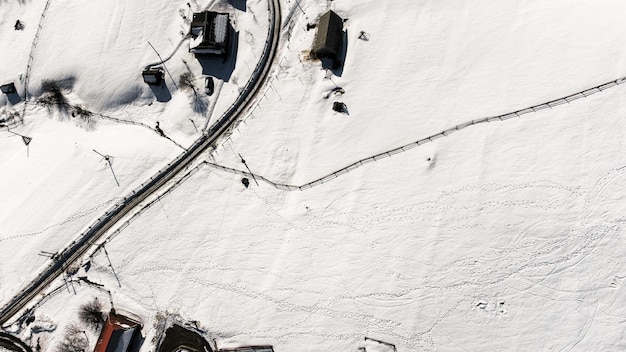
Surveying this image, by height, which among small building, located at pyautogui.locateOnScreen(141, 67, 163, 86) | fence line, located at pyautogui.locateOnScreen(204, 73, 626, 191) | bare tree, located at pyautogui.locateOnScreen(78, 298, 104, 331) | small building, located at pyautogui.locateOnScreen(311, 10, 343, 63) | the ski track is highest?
small building, located at pyautogui.locateOnScreen(311, 10, 343, 63)

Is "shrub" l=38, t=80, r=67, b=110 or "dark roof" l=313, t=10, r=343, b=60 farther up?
"dark roof" l=313, t=10, r=343, b=60

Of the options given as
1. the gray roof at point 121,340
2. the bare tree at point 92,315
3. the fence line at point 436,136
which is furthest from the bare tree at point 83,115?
the gray roof at point 121,340

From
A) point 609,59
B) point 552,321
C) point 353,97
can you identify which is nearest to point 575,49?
point 609,59

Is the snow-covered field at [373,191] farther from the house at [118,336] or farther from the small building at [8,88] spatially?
the small building at [8,88]

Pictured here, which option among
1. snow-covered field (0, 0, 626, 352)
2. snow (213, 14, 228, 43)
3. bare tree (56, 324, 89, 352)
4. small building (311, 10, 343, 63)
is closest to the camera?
snow-covered field (0, 0, 626, 352)

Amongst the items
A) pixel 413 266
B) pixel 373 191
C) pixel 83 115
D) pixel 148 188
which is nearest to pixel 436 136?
pixel 373 191

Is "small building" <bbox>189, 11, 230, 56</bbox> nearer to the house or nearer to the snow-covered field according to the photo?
the snow-covered field

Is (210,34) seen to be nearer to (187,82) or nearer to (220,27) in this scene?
(220,27)

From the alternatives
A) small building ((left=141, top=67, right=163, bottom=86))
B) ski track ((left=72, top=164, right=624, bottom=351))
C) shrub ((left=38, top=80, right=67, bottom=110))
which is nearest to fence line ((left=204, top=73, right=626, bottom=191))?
ski track ((left=72, top=164, right=624, bottom=351))

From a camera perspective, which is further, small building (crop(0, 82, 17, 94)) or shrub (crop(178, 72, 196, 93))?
small building (crop(0, 82, 17, 94))
